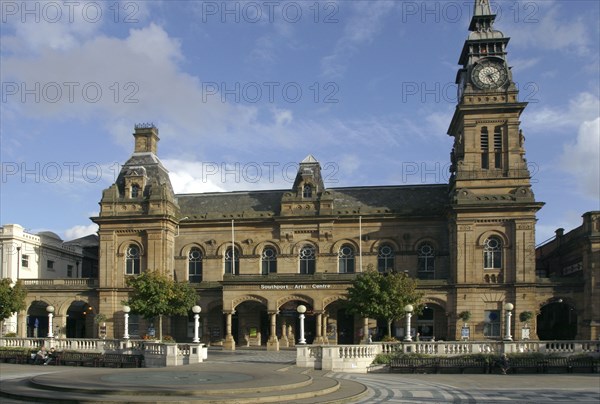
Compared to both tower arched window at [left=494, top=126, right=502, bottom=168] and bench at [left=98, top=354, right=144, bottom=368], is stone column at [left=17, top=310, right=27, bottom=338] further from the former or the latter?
tower arched window at [left=494, top=126, right=502, bottom=168]

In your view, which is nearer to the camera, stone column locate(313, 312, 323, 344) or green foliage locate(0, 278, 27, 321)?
green foliage locate(0, 278, 27, 321)

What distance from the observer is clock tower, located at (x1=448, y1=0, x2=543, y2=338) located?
53031 mm

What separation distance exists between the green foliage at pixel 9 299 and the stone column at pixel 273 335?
17.8 meters

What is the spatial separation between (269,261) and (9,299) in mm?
19821

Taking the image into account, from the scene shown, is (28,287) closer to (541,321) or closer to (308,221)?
(308,221)

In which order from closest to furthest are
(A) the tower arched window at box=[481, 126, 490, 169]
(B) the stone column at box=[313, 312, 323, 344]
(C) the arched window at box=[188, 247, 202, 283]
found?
(B) the stone column at box=[313, 312, 323, 344]
(A) the tower arched window at box=[481, 126, 490, 169]
(C) the arched window at box=[188, 247, 202, 283]

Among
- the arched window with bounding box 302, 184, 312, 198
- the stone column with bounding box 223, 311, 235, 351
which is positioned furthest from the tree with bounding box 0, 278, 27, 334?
the arched window with bounding box 302, 184, 312, 198

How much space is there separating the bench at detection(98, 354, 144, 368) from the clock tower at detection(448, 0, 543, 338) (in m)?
24.5

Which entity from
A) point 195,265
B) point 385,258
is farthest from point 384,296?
point 195,265

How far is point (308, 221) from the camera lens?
59.0 metres

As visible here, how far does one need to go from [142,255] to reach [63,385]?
A: 35192 millimetres

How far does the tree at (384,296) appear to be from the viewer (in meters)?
47.2

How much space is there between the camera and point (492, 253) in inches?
2121

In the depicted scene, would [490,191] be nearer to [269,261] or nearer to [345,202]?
[345,202]
